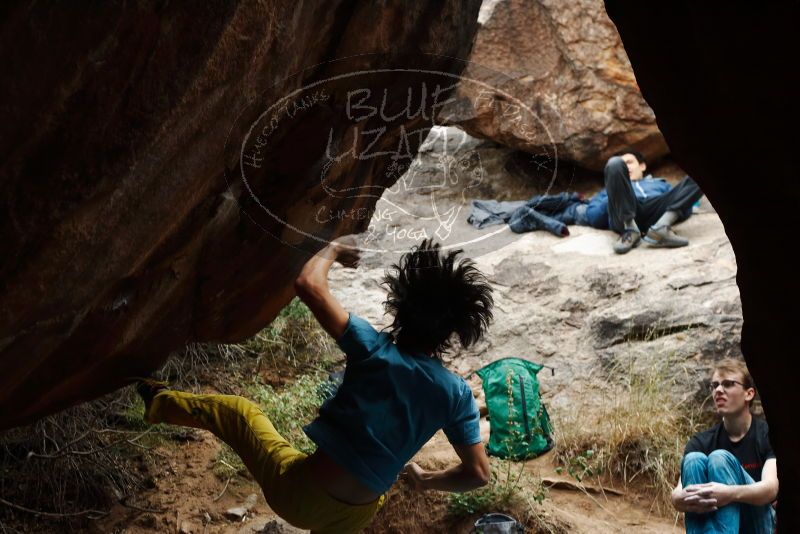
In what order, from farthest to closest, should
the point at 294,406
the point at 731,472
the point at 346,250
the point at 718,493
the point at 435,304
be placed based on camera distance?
the point at 294,406 → the point at 731,472 → the point at 718,493 → the point at 435,304 → the point at 346,250

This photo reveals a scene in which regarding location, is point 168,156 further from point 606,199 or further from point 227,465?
point 606,199

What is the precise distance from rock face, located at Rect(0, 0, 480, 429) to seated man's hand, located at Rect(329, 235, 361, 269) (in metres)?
0.03

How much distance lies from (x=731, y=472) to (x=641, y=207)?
13.0 ft

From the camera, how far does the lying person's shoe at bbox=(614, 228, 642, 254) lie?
717cm

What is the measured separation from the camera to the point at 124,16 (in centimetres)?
195

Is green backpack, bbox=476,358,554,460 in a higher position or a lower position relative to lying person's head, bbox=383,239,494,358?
lower

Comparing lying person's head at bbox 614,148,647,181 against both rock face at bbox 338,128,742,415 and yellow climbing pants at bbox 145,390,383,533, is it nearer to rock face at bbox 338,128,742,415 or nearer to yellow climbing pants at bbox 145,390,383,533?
rock face at bbox 338,128,742,415

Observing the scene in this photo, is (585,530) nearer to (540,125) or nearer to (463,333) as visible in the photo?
(463,333)

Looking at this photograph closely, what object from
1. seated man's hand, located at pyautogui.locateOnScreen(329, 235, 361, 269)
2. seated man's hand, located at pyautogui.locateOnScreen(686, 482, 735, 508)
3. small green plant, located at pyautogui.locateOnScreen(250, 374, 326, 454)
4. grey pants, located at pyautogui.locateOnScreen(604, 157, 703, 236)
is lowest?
small green plant, located at pyautogui.locateOnScreen(250, 374, 326, 454)

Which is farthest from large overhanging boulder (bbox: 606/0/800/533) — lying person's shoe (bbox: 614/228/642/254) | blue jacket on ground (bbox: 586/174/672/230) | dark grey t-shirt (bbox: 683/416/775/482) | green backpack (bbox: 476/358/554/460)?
blue jacket on ground (bbox: 586/174/672/230)

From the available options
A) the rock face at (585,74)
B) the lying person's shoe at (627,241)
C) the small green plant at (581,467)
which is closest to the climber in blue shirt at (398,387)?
the small green plant at (581,467)

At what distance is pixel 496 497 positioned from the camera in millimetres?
4531

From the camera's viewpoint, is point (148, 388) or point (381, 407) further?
point (148, 388)

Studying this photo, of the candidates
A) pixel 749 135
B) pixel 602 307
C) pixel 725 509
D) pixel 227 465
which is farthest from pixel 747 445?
pixel 227 465
